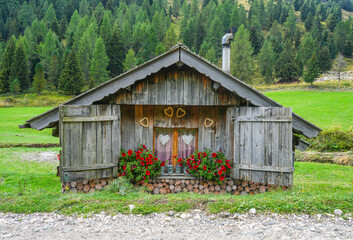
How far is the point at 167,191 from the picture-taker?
963 centimetres

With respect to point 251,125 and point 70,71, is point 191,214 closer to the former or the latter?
point 251,125

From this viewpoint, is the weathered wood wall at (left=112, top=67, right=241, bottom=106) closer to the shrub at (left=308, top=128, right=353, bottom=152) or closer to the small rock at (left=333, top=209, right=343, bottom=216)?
the small rock at (left=333, top=209, right=343, bottom=216)

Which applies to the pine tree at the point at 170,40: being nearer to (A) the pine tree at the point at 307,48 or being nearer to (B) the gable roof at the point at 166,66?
(A) the pine tree at the point at 307,48

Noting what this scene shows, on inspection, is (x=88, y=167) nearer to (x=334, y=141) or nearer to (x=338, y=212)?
(x=338, y=212)

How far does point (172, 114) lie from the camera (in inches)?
389

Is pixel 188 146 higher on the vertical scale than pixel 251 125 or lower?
lower

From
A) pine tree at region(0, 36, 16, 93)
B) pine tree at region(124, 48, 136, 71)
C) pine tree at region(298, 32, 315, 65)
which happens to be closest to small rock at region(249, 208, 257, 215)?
pine tree at region(0, 36, 16, 93)

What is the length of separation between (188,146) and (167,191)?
1.60 meters

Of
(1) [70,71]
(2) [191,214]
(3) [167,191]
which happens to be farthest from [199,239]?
(1) [70,71]

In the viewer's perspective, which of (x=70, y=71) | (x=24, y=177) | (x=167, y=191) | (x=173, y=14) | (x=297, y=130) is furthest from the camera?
(x=173, y=14)

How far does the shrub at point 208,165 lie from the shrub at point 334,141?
14.8 metres

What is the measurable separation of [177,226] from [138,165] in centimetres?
330

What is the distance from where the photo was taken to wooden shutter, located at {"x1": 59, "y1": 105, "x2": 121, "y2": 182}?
8570 millimetres

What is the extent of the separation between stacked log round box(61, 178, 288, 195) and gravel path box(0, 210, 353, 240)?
230 centimetres
